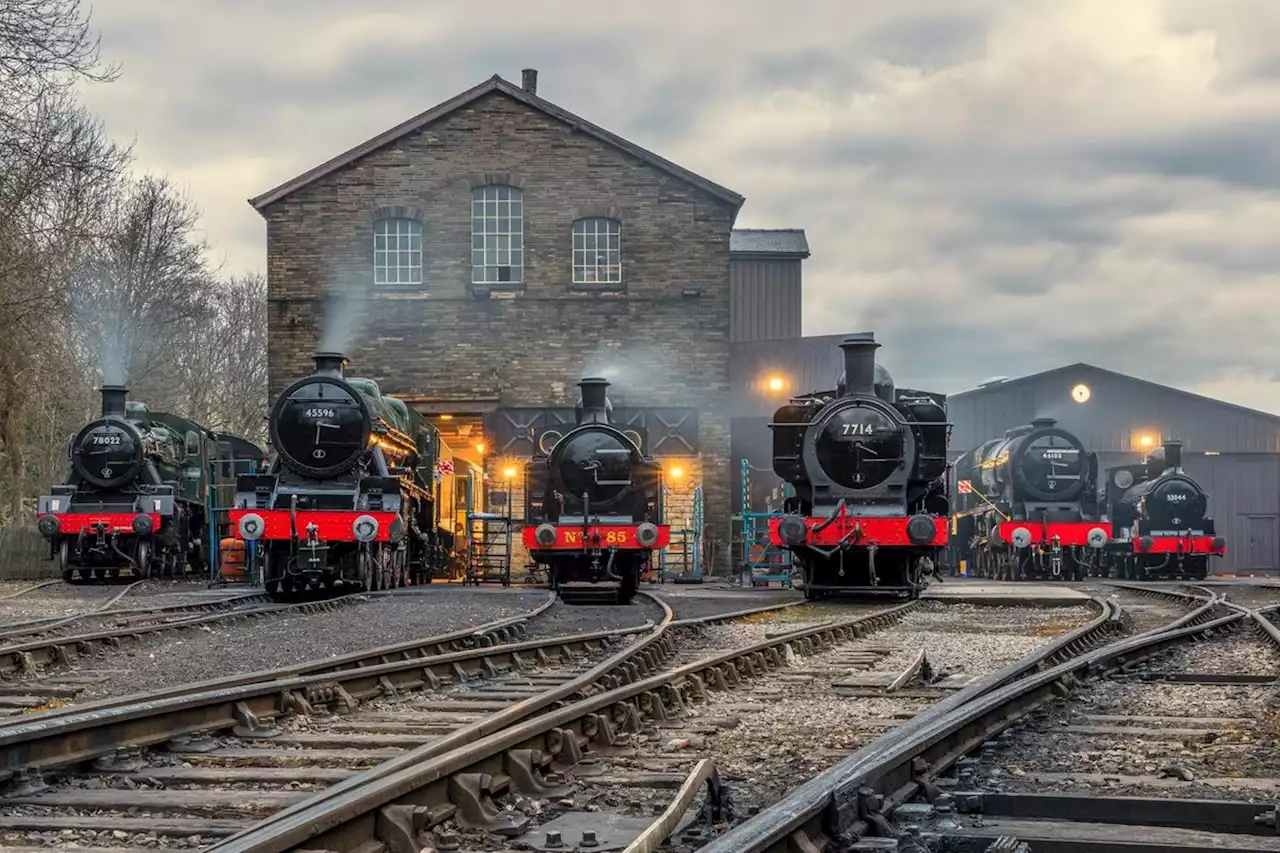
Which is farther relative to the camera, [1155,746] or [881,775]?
[1155,746]

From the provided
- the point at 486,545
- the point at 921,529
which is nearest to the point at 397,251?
the point at 486,545

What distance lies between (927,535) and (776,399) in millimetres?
19066

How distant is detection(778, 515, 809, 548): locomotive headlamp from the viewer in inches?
699

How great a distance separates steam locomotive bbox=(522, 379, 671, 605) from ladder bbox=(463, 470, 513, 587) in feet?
6.67

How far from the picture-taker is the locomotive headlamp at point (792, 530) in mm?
17750

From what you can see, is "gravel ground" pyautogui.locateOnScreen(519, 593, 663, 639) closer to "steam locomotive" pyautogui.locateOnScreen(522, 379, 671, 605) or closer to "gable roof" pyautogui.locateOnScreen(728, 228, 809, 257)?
"steam locomotive" pyautogui.locateOnScreen(522, 379, 671, 605)

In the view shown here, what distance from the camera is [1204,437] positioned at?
4134 centimetres

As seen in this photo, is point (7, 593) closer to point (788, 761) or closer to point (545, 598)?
point (545, 598)

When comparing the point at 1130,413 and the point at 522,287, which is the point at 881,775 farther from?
the point at 1130,413

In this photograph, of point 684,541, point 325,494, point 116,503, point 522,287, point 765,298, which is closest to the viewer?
point 325,494

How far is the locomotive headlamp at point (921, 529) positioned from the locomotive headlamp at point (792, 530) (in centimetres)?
123

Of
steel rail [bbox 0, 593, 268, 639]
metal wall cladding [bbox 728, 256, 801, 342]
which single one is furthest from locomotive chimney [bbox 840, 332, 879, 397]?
metal wall cladding [bbox 728, 256, 801, 342]

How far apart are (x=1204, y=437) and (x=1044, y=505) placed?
50.1 feet

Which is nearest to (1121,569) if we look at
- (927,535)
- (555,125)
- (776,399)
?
(776,399)
